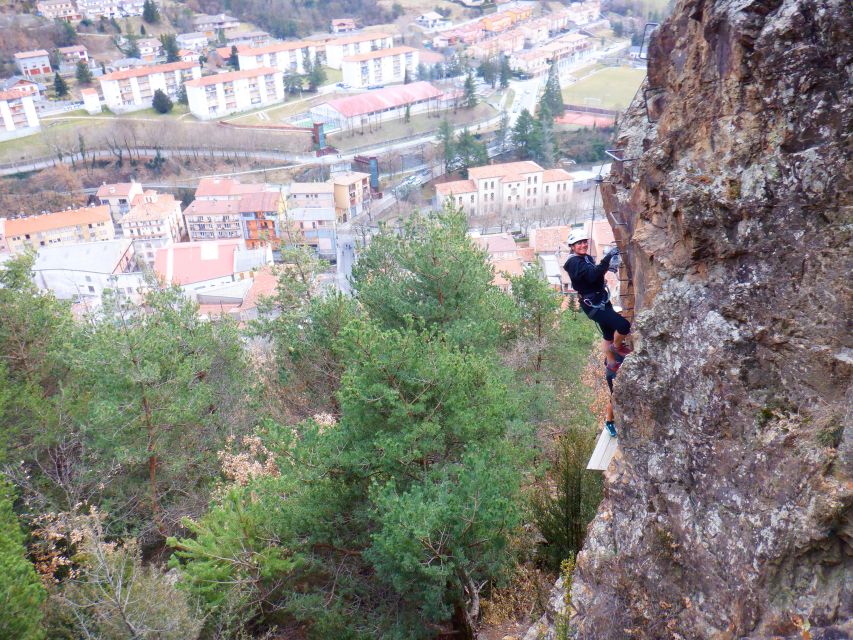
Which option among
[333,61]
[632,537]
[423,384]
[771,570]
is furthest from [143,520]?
[333,61]

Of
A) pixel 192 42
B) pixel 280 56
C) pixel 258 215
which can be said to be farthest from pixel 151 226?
pixel 192 42

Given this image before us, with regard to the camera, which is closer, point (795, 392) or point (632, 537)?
point (795, 392)

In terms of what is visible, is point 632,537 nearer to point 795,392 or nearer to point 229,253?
point 795,392

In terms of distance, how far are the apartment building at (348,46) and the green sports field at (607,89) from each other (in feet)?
85.9

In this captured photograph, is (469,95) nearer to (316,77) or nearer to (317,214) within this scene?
(316,77)

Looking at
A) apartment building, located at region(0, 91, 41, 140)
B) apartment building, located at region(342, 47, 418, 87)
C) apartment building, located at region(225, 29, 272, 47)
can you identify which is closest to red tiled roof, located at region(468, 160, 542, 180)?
apartment building, located at region(342, 47, 418, 87)

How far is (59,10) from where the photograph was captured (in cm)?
8144

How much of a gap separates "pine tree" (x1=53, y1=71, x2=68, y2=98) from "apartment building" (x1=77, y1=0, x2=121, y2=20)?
18.9 meters

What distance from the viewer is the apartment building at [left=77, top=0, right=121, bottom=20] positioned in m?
84.2

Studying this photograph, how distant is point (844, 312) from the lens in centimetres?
374

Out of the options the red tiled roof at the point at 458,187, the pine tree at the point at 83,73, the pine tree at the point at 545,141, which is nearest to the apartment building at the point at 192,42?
the pine tree at the point at 83,73

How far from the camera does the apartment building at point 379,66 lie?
3009 inches

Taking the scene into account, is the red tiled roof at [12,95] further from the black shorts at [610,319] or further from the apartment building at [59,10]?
the black shorts at [610,319]

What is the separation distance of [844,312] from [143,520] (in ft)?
35.2
